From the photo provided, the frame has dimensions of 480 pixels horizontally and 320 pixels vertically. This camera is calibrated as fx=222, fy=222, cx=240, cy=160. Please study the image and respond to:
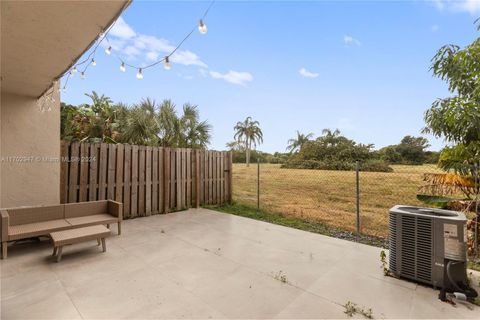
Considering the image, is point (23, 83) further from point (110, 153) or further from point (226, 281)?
point (226, 281)

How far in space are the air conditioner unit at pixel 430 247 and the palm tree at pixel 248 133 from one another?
32.0 meters

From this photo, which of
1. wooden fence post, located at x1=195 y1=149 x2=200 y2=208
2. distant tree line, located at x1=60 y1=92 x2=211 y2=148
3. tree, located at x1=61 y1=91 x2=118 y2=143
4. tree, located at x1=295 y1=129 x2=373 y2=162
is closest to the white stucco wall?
wooden fence post, located at x1=195 y1=149 x2=200 y2=208

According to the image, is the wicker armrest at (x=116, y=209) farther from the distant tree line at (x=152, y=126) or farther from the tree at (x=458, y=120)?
the tree at (x=458, y=120)

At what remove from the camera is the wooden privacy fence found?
187 inches

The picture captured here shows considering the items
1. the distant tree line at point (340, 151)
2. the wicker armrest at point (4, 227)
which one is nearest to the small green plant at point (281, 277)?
the wicker armrest at point (4, 227)

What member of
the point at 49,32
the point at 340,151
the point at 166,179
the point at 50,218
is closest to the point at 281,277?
the point at 49,32

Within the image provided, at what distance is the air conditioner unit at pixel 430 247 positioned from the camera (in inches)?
91.5

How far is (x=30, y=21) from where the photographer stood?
186 centimetres

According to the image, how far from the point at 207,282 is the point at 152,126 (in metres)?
7.02

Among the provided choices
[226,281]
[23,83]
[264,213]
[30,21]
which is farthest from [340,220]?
[23,83]

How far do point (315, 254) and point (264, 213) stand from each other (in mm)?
2718

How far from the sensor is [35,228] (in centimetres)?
347

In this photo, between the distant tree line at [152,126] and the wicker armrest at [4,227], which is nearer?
the wicker armrest at [4,227]

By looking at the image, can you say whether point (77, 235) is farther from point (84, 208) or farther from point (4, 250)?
point (84, 208)
